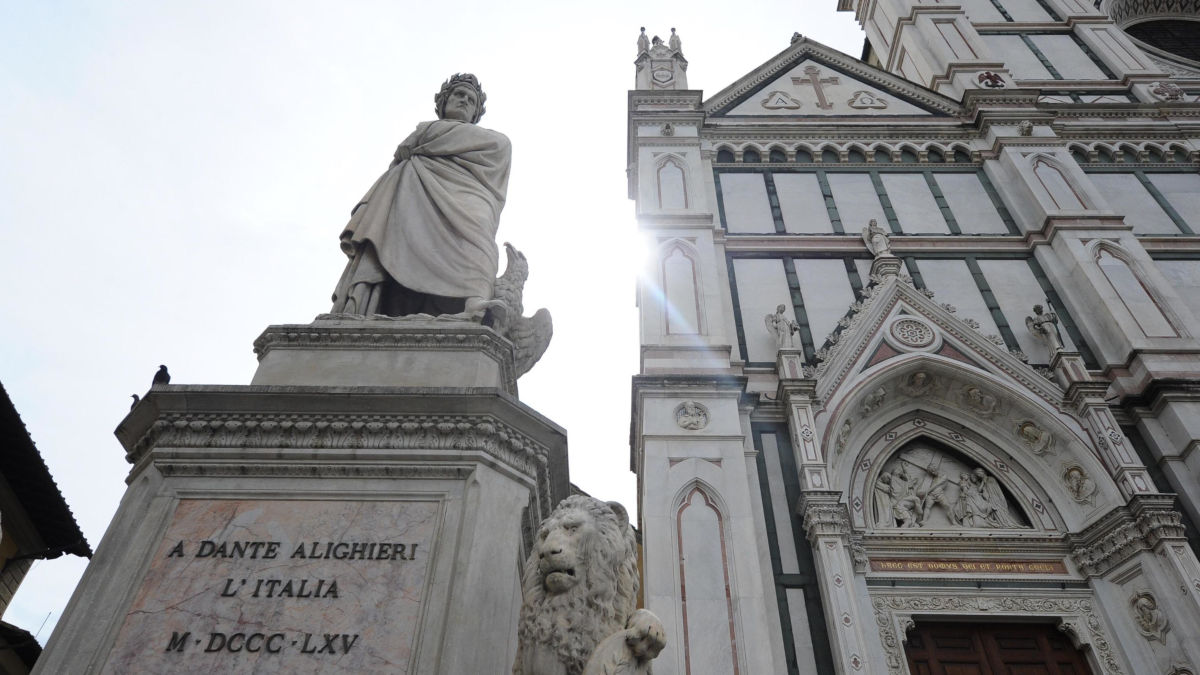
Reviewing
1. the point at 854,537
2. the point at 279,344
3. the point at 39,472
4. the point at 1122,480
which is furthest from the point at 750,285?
the point at 39,472

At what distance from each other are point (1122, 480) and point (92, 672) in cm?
959

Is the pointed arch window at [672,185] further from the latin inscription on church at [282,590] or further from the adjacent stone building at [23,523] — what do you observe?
the adjacent stone building at [23,523]

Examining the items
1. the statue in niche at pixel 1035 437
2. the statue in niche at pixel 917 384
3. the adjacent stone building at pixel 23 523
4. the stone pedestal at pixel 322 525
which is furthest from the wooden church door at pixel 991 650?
the adjacent stone building at pixel 23 523

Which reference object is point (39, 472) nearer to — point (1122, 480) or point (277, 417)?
point (277, 417)

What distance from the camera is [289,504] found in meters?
3.78

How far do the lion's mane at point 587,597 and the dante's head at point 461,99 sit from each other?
3.89m

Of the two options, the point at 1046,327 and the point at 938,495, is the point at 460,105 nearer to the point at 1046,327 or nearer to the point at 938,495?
the point at 938,495

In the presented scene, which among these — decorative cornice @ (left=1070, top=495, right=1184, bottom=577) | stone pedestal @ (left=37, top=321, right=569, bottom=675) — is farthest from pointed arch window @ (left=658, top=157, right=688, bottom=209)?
stone pedestal @ (left=37, top=321, right=569, bottom=675)

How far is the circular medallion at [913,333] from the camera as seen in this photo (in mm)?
11125

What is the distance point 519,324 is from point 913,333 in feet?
25.1

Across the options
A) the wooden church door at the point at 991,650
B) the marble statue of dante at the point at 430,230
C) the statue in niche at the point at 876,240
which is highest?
the statue in niche at the point at 876,240

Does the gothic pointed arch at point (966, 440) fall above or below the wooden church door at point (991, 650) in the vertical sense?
above

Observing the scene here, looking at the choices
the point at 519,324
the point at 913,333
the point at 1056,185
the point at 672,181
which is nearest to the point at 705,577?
the point at 519,324

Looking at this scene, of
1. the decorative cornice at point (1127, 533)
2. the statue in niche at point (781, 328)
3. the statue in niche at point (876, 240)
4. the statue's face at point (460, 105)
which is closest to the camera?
the statue's face at point (460, 105)
